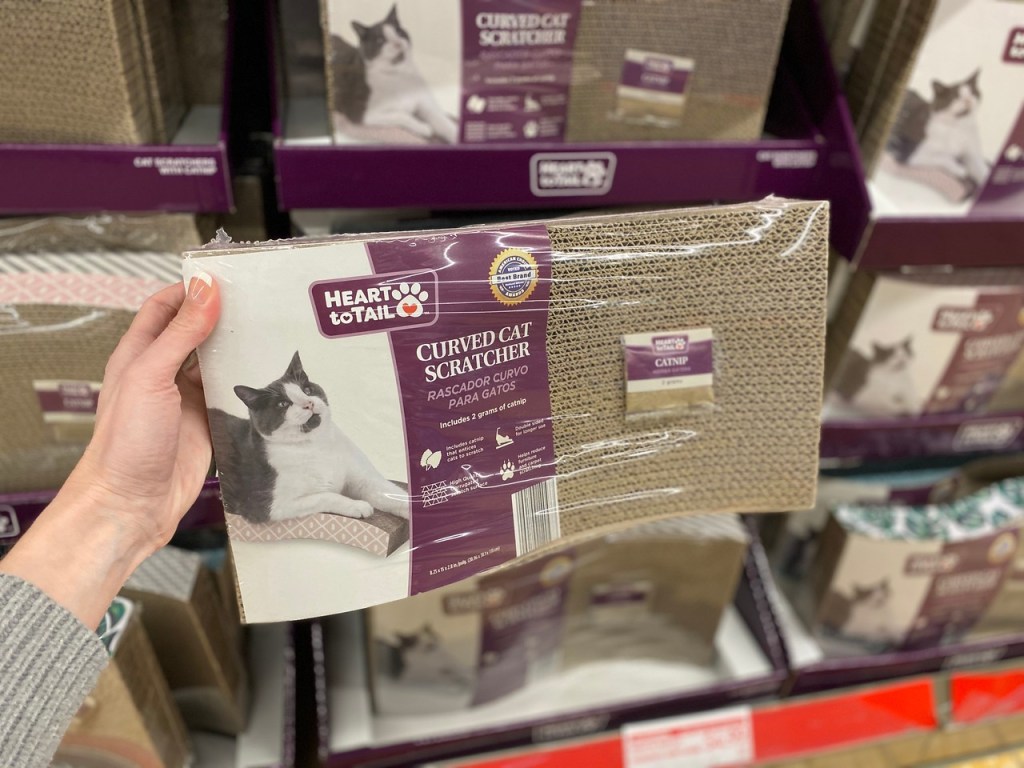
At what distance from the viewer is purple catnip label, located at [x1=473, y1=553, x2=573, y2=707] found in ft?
3.48

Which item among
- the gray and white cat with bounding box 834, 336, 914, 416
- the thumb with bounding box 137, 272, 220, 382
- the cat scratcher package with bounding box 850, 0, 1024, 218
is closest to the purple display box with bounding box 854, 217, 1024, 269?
the cat scratcher package with bounding box 850, 0, 1024, 218

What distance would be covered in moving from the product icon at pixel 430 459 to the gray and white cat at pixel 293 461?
0.09ft

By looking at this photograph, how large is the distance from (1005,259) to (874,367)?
21 centimetres

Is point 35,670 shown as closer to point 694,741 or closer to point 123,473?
point 123,473

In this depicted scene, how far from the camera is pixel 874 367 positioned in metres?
1.05

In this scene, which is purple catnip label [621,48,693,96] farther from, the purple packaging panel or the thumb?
the purple packaging panel

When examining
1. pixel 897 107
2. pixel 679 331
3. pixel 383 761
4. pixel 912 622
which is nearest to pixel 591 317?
pixel 679 331

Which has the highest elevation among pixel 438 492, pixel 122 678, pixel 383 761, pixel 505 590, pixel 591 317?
pixel 591 317

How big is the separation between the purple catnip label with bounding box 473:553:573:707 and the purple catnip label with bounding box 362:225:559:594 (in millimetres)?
375

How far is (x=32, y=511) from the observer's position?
83 centimetres

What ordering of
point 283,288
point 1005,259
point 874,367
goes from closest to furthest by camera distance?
point 283,288 < point 1005,259 < point 874,367

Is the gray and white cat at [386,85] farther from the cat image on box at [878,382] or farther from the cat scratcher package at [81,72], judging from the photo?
the cat image on box at [878,382]

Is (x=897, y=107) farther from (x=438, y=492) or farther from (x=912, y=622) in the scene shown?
(x=912, y=622)

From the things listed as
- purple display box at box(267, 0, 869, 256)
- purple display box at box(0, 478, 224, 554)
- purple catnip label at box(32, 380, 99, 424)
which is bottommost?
purple display box at box(0, 478, 224, 554)
